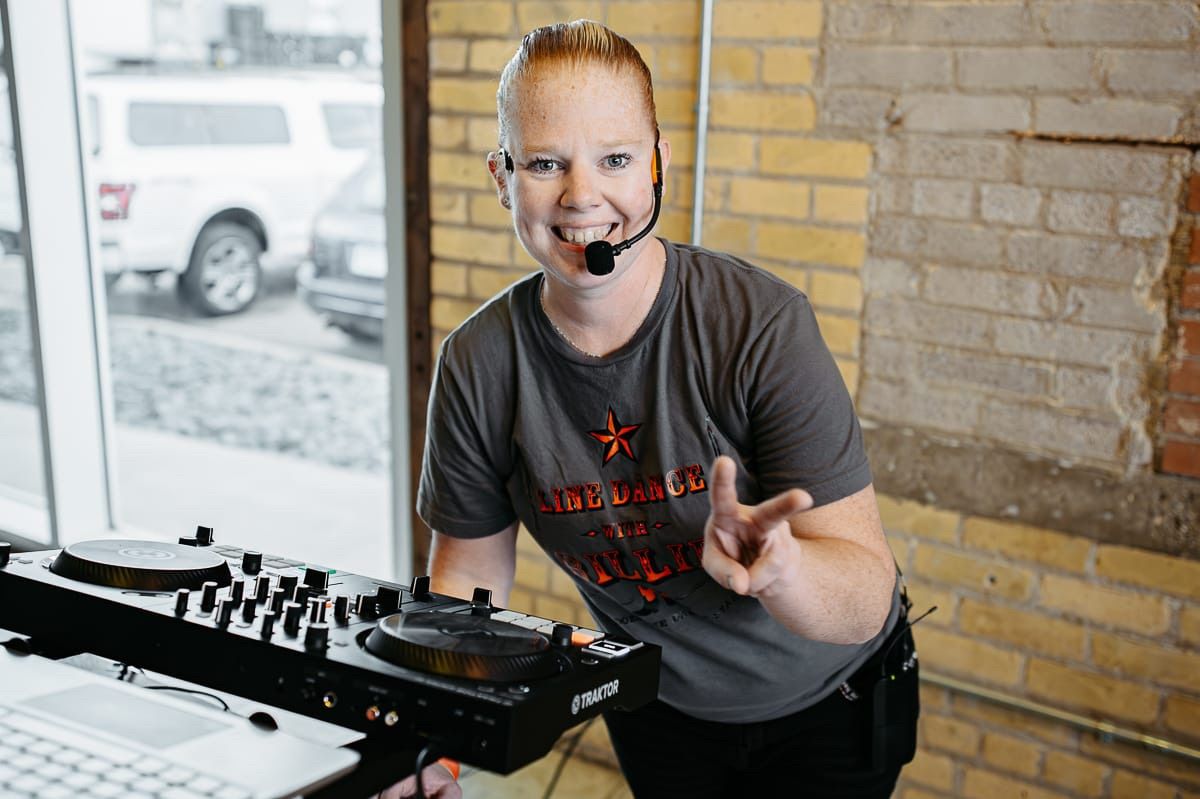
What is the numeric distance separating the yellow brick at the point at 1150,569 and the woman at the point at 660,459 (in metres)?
0.67

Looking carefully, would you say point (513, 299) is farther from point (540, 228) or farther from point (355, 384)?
point (355, 384)

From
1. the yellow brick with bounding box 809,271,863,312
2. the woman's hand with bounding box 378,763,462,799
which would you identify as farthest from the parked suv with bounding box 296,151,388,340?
the woman's hand with bounding box 378,763,462,799

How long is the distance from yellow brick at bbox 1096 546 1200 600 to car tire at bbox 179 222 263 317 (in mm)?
2456

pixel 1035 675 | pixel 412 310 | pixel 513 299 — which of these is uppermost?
pixel 513 299

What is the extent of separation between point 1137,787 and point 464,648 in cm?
157

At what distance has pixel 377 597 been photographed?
1.07 m

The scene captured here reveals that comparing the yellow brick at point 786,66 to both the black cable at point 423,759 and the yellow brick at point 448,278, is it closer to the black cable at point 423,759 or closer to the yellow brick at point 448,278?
the yellow brick at point 448,278

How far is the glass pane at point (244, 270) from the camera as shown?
10.6 feet

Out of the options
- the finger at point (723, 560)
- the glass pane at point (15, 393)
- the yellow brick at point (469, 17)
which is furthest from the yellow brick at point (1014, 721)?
the glass pane at point (15, 393)

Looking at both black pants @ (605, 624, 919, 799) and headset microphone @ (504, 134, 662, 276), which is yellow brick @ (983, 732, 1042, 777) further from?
headset microphone @ (504, 134, 662, 276)

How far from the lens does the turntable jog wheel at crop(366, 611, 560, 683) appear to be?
937 millimetres

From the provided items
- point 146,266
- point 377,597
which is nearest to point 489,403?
point 377,597

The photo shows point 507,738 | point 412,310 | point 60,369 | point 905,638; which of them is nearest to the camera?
point 507,738

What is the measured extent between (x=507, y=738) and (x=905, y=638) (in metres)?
0.79
